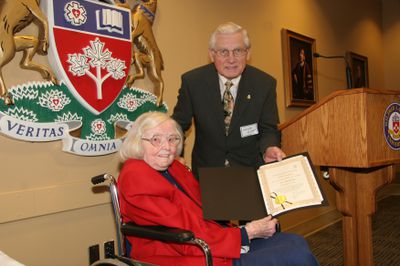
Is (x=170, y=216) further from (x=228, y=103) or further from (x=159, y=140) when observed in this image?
(x=228, y=103)

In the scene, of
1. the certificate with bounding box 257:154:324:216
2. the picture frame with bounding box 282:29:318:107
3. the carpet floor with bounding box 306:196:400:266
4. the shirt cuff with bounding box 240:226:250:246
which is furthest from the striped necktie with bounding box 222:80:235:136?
the picture frame with bounding box 282:29:318:107

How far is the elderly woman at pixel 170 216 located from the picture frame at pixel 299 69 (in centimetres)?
300

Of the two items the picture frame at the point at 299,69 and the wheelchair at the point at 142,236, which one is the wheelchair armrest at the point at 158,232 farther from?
the picture frame at the point at 299,69

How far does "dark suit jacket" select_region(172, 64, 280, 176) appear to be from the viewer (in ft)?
8.12

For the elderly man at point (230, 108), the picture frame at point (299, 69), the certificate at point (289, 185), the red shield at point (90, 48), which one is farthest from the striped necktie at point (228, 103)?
the picture frame at point (299, 69)

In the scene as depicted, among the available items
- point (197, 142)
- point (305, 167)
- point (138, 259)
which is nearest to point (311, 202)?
point (305, 167)

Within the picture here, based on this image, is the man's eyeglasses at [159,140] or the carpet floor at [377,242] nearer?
the man's eyeglasses at [159,140]

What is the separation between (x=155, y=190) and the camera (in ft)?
5.67

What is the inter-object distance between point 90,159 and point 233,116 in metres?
0.99

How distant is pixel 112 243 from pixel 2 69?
134 cm

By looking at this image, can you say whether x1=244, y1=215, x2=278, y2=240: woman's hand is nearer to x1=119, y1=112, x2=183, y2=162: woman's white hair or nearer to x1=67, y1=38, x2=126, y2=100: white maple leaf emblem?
x1=119, y1=112, x2=183, y2=162: woman's white hair

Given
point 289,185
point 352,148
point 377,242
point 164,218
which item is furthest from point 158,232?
point 377,242

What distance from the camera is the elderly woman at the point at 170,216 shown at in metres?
1.67

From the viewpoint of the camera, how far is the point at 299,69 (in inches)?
191
